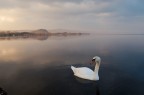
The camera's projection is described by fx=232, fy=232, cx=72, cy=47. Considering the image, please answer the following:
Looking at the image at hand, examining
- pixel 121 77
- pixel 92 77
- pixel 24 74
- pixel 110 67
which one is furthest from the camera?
pixel 110 67

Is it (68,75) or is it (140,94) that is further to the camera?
(68,75)

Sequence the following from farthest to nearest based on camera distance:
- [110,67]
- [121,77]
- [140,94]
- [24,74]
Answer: [110,67] → [24,74] → [121,77] → [140,94]

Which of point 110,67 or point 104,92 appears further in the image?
point 110,67

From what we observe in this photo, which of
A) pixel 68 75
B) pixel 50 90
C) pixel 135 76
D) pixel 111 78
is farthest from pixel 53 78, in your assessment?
pixel 135 76

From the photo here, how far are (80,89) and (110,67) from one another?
909 centimetres

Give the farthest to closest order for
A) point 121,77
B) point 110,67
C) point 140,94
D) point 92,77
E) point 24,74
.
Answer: point 110,67
point 24,74
point 121,77
point 92,77
point 140,94

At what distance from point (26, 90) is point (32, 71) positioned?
7.19m

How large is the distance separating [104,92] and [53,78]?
5792 mm

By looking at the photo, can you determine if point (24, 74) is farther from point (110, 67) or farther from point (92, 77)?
point (110, 67)

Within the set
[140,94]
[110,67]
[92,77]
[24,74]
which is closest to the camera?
[140,94]

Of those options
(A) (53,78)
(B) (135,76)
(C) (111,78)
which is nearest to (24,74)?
(A) (53,78)

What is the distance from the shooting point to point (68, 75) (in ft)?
74.4

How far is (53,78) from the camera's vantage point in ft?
70.9

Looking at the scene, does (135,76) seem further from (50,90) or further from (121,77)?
(50,90)
